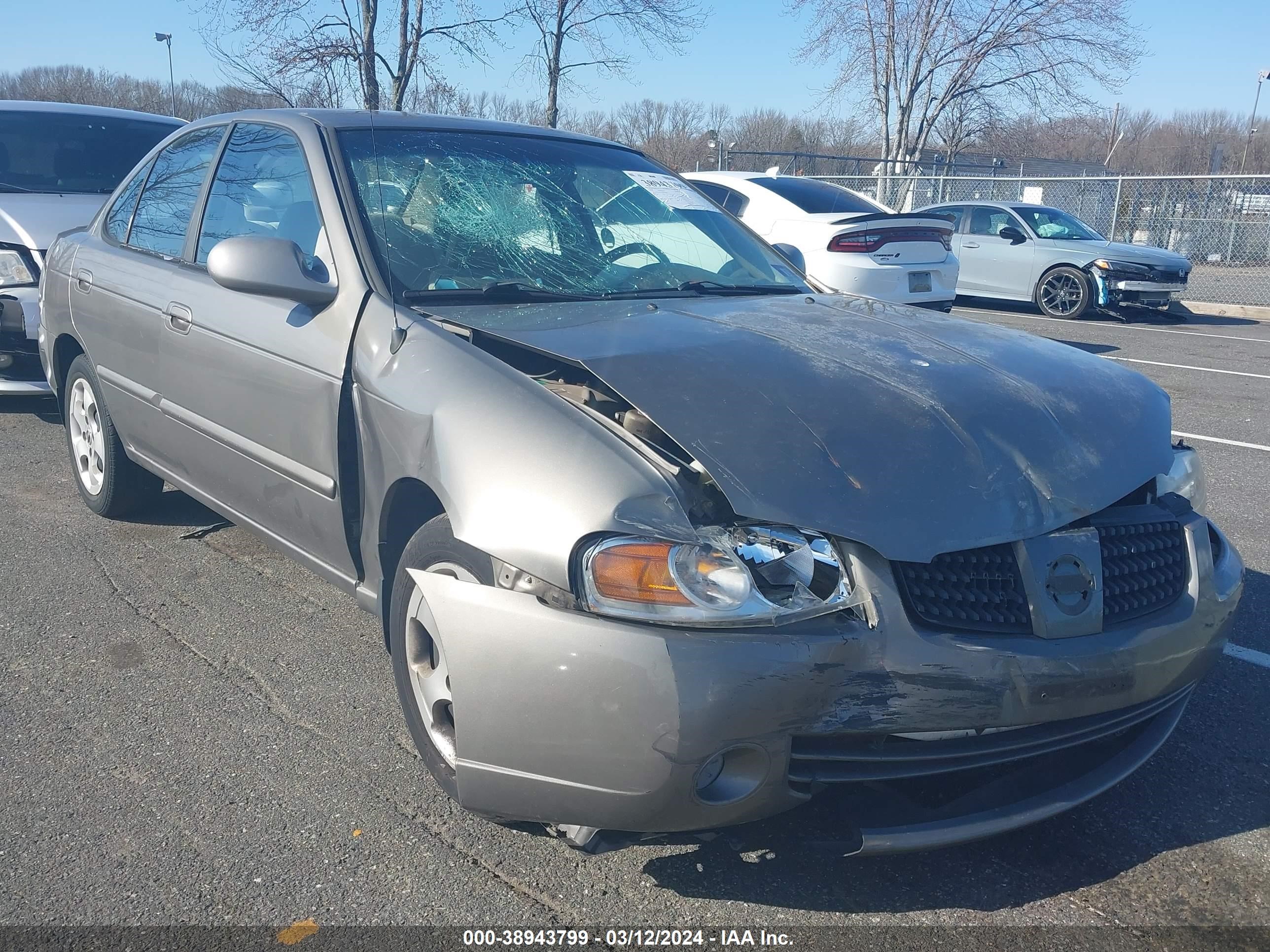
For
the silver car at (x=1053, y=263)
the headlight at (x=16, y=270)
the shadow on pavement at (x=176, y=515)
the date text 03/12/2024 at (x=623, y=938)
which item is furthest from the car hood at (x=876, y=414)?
the silver car at (x=1053, y=263)

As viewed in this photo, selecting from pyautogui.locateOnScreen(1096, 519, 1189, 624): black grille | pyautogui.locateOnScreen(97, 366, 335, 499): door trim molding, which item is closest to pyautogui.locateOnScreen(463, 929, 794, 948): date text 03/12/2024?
pyautogui.locateOnScreen(1096, 519, 1189, 624): black grille

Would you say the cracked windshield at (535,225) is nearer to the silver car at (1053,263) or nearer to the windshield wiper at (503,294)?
the windshield wiper at (503,294)

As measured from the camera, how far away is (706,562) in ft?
6.76

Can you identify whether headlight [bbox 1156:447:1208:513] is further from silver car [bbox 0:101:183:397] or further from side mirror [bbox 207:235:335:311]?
silver car [bbox 0:101:183:397]

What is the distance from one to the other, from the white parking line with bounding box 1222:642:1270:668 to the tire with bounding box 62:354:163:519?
4.19 m

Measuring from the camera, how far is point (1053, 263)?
13.7m

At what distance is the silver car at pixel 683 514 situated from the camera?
203cm

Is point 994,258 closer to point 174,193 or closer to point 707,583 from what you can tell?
point 174,193

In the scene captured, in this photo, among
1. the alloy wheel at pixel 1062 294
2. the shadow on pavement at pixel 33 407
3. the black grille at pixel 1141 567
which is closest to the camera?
the black grille at pixel 1141 567

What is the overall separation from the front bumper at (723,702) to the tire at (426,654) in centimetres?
14

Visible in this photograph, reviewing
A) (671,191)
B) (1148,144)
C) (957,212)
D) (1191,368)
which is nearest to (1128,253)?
(957,212)

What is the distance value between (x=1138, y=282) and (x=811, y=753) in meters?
12.9

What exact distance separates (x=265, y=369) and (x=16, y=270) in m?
3.94

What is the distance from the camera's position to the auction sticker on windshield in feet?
12.5
